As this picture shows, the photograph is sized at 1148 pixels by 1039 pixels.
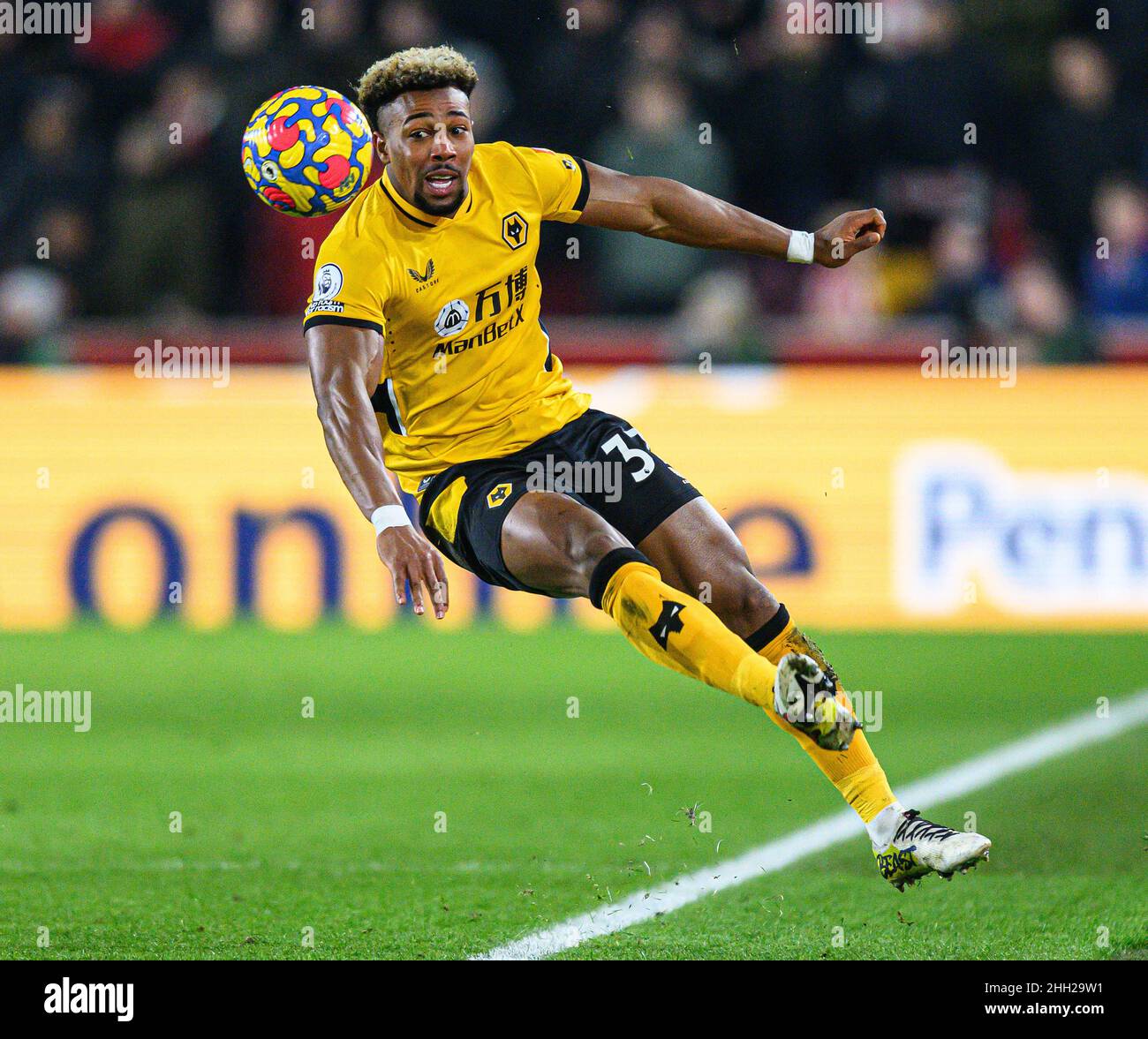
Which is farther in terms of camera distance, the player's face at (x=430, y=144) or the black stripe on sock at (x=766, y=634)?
the black stripe on sock at (x=766, y=634)

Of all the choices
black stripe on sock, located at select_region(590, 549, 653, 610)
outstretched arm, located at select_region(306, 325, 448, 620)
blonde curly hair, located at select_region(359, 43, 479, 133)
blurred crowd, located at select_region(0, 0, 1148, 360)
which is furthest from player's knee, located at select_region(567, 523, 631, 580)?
blurred crowd, located at select_region(0, 0, 1148, 360)

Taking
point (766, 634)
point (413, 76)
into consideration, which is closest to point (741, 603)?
point (766, 634)

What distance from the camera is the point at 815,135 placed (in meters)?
13.2

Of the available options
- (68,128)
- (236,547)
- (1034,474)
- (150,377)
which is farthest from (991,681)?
(68,128)

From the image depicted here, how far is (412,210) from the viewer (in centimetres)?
607

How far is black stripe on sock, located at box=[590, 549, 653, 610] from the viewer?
571cm

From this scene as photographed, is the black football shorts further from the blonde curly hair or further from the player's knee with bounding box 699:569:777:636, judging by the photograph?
the blonde curly hair

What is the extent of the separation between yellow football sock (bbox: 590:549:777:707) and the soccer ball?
4.81 ft

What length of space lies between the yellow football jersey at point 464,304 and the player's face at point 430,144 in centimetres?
7

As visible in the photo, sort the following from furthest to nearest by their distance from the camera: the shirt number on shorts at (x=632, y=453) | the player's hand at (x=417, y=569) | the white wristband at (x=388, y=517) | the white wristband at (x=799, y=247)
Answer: the white wristband at (x=799, y=247)
the shirt number on shorts at (x=632, y=453)
the white wristband at (x=388, y=517)
the player's hand at (x=417, y=569)

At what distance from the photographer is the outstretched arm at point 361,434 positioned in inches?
206

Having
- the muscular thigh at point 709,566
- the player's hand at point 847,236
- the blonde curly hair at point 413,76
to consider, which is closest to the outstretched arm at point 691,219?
the player's hand at point 847,236

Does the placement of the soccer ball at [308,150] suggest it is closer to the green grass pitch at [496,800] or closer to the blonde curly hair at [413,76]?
the blonde curly hair at [413,76]

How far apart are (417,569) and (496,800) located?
10.0ft
